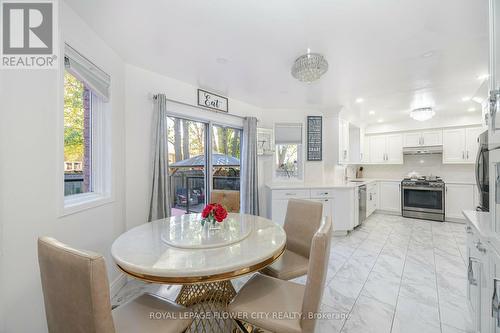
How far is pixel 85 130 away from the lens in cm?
195

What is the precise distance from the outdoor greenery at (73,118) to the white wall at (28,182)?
26 cm

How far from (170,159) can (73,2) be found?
5.85 ft

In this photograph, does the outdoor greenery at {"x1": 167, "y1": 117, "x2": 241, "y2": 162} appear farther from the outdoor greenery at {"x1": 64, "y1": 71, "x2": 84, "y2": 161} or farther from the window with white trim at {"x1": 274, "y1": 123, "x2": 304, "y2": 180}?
the outdoor greenery at {"x1": 64, "y1": 71, "x2": 84, "y2": 161}

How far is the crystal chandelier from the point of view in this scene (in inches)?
81.8

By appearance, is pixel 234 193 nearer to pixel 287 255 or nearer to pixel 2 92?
pixel 287 255

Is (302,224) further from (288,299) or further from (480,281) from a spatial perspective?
(480,281)

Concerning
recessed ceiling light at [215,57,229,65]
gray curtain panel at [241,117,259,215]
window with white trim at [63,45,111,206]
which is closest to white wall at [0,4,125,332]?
window with white trim at [63,45,111,206]

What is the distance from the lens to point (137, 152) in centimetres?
240

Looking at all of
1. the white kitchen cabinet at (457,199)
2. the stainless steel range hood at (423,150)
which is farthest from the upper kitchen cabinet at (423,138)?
the white kitchen cabinet at (457,199)

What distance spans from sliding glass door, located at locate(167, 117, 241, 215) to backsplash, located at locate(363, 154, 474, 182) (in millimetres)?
4226

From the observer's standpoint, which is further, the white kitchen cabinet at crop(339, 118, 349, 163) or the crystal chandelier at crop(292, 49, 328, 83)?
the white kitchen cabinet at crop(339, 118, 349, 163)

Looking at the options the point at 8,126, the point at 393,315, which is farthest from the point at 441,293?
the point at 8,126

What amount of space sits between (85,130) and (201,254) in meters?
1.69

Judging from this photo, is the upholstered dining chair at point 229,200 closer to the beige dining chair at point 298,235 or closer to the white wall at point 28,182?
the beige dining chair at point 298,235
